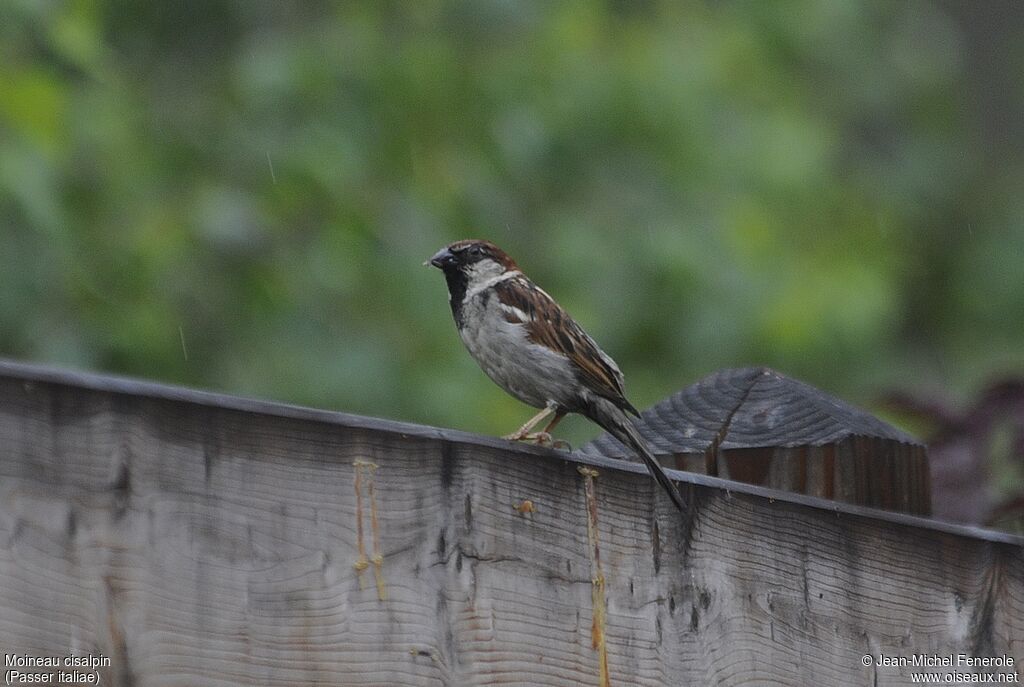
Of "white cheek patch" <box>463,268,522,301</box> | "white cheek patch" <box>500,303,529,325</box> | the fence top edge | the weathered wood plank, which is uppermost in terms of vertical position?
"white cheek patch" <box>463,268,522,301</box>

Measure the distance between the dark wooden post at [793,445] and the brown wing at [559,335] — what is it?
2.21 ft

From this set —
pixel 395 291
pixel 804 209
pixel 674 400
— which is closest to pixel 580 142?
pixel 395 291

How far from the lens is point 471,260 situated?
13.0ft

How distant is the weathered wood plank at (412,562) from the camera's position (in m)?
1.60

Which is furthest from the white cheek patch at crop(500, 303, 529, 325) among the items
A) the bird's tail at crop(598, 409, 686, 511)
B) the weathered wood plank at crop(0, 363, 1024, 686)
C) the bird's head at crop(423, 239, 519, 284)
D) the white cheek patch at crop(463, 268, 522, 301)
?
the weathered wood plank at crop(0, 363, 1024, 686)

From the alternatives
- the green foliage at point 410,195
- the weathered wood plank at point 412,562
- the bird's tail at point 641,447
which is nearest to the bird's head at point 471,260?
the bird's tail at point 641,447

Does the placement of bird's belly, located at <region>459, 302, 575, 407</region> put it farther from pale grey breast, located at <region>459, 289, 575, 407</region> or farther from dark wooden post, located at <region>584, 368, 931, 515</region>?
dark wooden post, located at <region>584, 368, 931, 515</region>

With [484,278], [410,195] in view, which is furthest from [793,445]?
[410,195]

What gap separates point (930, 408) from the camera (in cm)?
336

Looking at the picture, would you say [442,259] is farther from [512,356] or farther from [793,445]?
[793,445]

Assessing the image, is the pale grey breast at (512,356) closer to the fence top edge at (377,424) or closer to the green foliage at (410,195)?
the fence top edge at (377,424)

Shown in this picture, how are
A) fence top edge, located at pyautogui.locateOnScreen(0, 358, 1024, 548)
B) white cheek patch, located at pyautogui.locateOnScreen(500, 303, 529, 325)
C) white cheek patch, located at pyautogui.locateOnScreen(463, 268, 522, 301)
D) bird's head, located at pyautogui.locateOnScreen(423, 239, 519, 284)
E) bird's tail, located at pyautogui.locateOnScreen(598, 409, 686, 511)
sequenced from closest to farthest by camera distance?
fence top edge, located at pyautogui.locateOnScreen(0, 358, 1024, 548)
bird's tail, located at pyautogui.locateOnScreen(598, 409, 686, 511)
white cheek patch, located at pyautogui.locateOnScreen(500, 303, 529, 325)
white cheek patch, located at pyautogui.locateOnScreen(463, 268, 522, 301)
bird's head, located at pyautogui.locateOnScreen(423, 239, 519, 284)

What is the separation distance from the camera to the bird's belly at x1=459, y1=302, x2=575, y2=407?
11.7 feet

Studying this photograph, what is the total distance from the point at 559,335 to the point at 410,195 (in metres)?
1.95
